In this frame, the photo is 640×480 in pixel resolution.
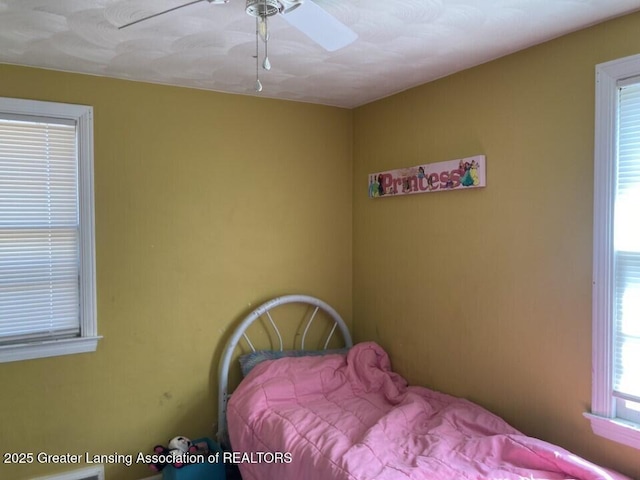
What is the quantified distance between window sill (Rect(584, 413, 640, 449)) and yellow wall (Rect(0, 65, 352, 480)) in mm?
1807

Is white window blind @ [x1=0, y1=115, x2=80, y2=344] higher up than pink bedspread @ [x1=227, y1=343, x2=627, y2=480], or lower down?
higher up

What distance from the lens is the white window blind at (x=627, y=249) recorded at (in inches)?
72.3

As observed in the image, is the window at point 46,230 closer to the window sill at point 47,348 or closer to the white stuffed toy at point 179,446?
the window sill at point 47,348

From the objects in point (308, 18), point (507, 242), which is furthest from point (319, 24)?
point (507, 242)

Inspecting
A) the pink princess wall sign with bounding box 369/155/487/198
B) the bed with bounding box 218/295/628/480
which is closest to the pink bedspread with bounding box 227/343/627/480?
the bed with bounding box 218/295/628/480

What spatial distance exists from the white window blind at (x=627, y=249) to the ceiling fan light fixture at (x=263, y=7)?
4.49 ft

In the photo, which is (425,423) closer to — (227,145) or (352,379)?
(352,379)

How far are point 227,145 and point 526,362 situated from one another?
79.9 inches

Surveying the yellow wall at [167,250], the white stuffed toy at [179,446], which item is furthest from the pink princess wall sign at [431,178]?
the white stuffed toy at [179,446]

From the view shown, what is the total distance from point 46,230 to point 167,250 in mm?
614

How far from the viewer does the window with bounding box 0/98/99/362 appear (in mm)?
2371

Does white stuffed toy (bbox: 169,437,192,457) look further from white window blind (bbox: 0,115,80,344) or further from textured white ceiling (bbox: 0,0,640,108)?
textured white ceiling (bbox: 0,0,640,108)

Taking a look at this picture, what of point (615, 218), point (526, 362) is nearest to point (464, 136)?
point (615, 218)

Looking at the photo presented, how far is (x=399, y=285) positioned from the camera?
299cm
